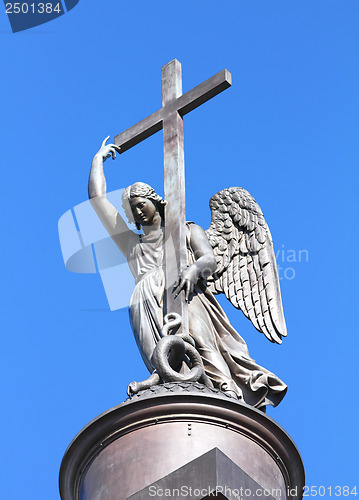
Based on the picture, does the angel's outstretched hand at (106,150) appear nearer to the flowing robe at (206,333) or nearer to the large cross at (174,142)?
the large cross at (174,142)

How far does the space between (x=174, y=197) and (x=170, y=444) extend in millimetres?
3016

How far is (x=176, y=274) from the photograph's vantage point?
11.7m

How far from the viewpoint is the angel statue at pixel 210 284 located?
11195mm

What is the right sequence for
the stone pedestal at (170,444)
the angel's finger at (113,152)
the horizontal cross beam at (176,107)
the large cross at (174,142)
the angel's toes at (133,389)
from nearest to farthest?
the stone pedestal at (170,444) < the angel's toes at (133,389) < the large cross at (174,142) < the horizontal cross beam at (176,107) < the angel's finger at (113,152)

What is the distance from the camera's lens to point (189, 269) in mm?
11594

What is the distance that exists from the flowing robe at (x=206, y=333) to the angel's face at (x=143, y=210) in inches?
5.9

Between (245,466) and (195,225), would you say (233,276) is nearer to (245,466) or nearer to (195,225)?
(195,225)

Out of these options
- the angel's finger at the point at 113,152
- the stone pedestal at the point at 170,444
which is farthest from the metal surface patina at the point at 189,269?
the stone pedestal at the point at 170,444

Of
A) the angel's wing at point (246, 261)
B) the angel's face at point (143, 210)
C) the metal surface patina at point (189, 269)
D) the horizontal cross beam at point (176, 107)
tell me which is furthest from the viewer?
the horizontal cross beam at point (176, 107)

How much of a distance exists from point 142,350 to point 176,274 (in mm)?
843

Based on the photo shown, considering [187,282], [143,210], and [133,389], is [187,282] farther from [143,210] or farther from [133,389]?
[133,389]

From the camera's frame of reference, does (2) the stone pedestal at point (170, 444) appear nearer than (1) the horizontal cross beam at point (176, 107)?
Yes

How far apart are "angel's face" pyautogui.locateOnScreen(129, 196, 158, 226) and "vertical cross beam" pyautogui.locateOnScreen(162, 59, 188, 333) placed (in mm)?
156

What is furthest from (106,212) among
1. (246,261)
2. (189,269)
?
(246,261)
